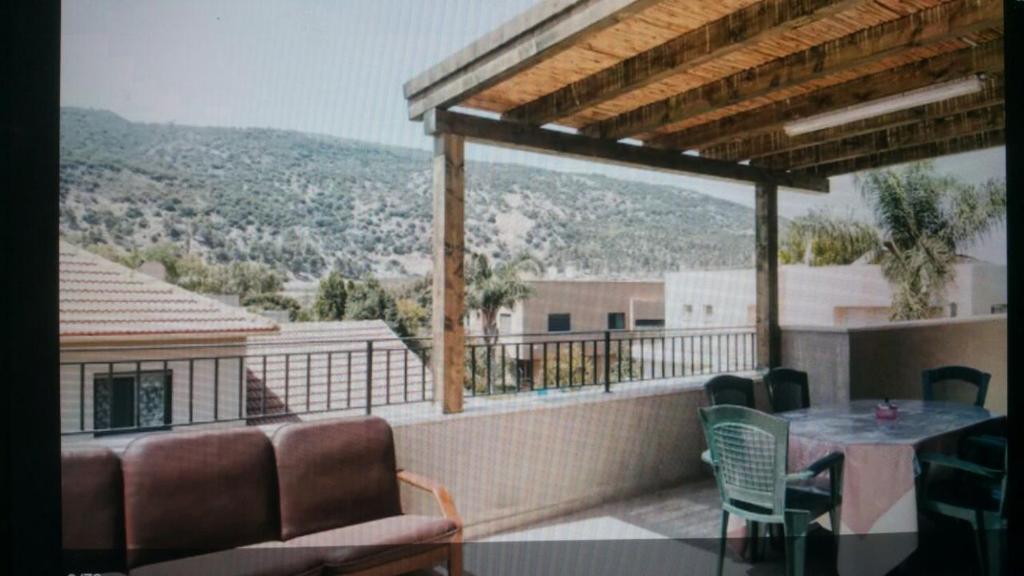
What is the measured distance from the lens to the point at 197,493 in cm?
219

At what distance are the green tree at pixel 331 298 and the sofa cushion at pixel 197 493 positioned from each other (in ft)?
1.98

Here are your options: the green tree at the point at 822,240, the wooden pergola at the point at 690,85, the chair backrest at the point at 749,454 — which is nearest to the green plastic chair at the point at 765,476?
the chair backrest at the point at 749,454

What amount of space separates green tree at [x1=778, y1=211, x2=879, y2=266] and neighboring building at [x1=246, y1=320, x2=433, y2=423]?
142 inches

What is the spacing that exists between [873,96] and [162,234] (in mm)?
3260

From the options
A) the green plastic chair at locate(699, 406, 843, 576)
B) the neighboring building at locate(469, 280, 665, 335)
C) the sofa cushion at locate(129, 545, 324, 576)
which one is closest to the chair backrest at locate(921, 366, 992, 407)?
the green plastic chair at locate(699, 406, 843, 576)

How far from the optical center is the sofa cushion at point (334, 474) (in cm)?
241

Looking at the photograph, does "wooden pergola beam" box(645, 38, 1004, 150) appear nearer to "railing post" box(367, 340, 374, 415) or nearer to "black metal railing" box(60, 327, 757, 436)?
"black metal railing" box(60, 327, 757, 436)

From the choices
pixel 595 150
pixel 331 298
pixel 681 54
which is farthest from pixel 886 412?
pixel 331 298

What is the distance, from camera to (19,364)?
681 millimetres

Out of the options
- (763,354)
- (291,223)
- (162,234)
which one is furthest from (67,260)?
(763,354)

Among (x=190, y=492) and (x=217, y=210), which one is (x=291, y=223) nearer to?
(x=217, y=210)

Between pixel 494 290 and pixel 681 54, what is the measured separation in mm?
6028

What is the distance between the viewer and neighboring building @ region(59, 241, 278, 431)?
1563 millimetres

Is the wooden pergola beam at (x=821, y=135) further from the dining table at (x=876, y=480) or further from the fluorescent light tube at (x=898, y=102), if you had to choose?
the dining table at (x=876, y=480)
